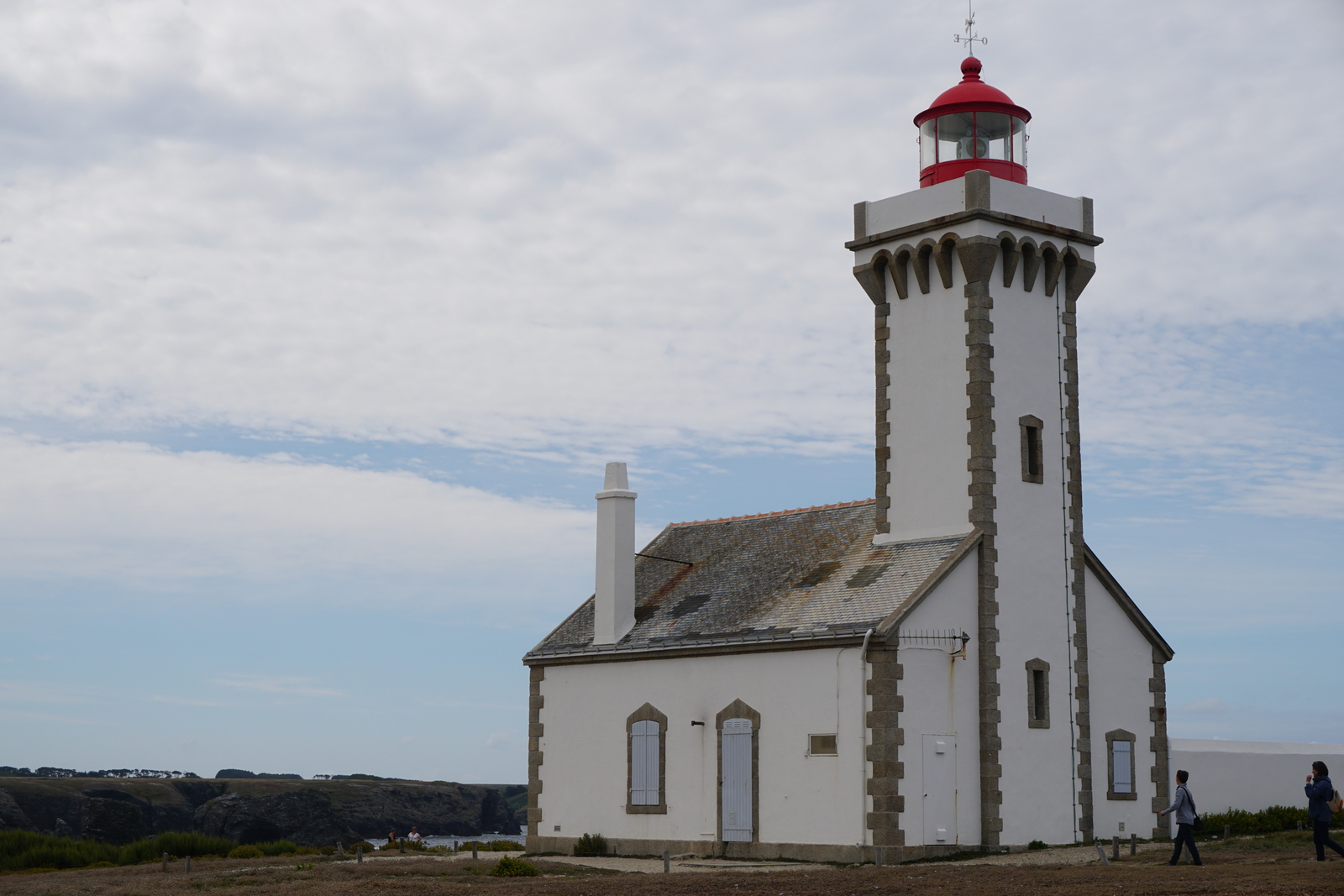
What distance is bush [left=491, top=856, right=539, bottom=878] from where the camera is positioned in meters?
20.7

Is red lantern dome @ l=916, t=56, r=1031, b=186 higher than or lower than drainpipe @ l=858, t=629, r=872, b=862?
higher

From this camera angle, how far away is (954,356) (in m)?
24.5

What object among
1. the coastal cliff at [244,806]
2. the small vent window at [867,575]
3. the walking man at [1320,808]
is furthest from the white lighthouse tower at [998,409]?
the coastal cliff at [244,806]

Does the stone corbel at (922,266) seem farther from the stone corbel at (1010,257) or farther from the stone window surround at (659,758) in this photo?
the stone window surround at (659,758)

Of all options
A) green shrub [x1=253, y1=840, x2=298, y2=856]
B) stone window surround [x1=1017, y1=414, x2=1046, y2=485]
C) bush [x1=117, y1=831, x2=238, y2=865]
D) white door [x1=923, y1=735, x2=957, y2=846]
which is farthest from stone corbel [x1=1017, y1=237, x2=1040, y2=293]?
bush [x1=117, y1=831, x2=238, y2=865]

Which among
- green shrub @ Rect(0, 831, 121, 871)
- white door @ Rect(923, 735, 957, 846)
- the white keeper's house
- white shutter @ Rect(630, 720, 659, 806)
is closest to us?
white door @ Rect(923, 735, 957, 846)

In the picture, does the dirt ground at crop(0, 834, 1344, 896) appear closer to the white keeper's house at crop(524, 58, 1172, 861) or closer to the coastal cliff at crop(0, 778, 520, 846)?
the white keeper's house at crop(524, 58, 1172, 861)

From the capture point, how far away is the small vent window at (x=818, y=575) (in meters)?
24.7

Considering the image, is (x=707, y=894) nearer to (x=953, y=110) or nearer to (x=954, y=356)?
(x=954, y=356)

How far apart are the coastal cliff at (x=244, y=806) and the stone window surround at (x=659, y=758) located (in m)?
39.3

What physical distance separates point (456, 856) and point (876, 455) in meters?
10.3

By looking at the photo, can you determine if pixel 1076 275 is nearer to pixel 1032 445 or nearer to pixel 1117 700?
pixel 1032 445

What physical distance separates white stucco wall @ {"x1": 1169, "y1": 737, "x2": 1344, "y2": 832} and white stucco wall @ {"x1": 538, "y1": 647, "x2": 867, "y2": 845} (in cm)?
760

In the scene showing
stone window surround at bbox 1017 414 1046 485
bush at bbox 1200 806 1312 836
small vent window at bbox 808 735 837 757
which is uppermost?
stone window surround at bbox 1017 414 1046 485
